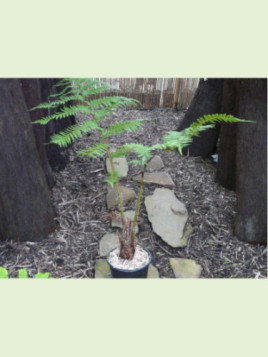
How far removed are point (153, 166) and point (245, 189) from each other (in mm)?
1111

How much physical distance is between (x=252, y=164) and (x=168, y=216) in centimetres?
85

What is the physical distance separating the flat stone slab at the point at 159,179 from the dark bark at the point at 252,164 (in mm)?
719

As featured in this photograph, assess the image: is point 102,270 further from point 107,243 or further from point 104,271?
point 107,243

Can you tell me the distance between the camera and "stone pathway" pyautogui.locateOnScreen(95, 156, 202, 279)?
2260 millimetres

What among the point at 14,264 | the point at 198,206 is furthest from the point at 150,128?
the point at 14,264

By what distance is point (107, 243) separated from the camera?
240 cm

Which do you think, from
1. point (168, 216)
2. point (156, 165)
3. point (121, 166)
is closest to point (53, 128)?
point (121, 166)

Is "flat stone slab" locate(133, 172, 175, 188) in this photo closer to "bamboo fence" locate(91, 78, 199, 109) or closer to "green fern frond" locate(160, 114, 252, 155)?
"green fern frond" locate(160, 114, 252, 155)

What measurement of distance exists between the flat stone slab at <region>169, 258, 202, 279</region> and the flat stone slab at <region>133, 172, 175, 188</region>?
2.75ft

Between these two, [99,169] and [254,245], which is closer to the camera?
[254,245]

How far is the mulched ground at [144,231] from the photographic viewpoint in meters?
2.25

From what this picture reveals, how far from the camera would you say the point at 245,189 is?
2.43m

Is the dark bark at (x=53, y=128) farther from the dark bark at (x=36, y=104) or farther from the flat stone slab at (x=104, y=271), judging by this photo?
the flat stone slab at (x=104, y=271)

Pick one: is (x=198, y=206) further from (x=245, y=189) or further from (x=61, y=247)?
(x=61, y=247)
